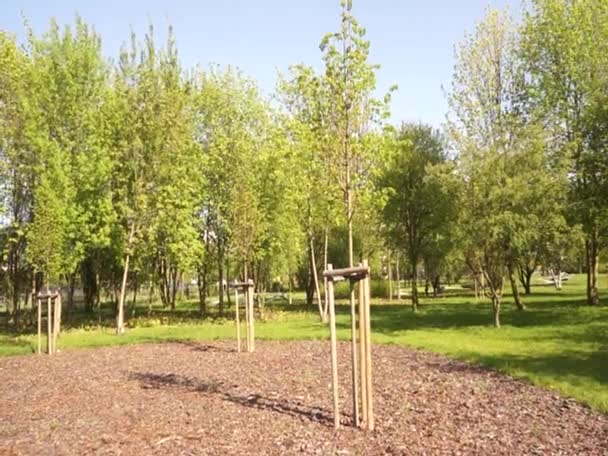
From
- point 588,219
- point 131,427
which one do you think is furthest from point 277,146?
point 131,427

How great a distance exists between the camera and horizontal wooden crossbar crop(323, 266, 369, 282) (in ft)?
28.5

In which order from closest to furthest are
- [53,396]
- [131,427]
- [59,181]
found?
1. [131,427]
2. [53,396]
3. [59,181]

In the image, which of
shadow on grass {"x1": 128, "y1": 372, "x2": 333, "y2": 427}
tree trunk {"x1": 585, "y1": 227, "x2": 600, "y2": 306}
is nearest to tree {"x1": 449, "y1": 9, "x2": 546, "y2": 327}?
tree trunk {"x1": 585, "y1": 227, "x2": 600, "y2": 306}

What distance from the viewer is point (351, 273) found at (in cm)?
886

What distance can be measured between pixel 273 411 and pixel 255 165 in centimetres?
2466

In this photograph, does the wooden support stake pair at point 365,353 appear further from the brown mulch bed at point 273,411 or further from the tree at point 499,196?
the tree at point 499,196

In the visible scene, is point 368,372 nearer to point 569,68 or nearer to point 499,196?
point 499,196

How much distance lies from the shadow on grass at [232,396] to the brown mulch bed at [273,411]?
0.08ft

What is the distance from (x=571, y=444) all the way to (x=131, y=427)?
22.0 feet

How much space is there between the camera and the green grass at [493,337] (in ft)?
41.5

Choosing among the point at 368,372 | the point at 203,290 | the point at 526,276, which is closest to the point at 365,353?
the point at 368,372

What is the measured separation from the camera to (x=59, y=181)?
2486 cm

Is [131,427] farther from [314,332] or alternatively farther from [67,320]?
[67,320]

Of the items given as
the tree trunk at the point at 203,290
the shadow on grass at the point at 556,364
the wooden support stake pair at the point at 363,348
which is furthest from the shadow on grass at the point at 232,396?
the tree trunk at the point at 203,290
